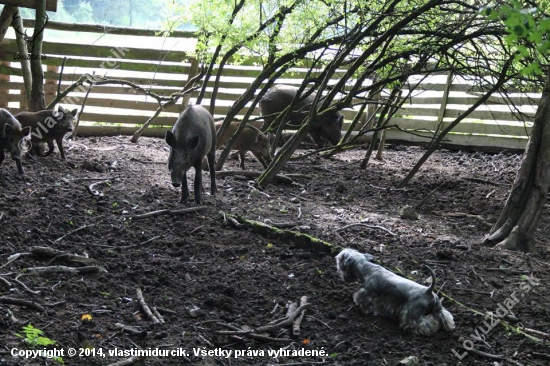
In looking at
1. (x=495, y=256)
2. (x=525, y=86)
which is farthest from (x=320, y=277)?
(x=525, y=86)

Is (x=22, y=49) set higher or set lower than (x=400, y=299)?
higher

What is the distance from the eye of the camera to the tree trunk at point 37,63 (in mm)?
9055

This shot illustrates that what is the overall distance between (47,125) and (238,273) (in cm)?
538

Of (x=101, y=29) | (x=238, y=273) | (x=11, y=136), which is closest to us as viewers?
(x=238, y=273)

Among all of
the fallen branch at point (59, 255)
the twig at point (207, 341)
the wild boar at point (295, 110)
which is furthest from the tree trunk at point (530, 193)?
the wild boar at point (295, 110)

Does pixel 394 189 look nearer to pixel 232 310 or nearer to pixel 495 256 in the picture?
pixel 495 256

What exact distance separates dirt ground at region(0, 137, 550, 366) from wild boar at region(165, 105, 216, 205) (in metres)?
0.31

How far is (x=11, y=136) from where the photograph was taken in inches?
320

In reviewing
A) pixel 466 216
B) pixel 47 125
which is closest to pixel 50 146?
pixel 47 125

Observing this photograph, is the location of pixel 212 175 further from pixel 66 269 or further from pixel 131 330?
pixel 131 330

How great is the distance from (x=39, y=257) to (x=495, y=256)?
3.99 meters

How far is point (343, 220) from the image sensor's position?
23.7ft

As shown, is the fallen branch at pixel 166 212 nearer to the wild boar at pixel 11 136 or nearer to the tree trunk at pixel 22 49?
the wild boar at pixel 11 136

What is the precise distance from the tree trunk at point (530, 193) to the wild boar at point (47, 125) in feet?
20.8
